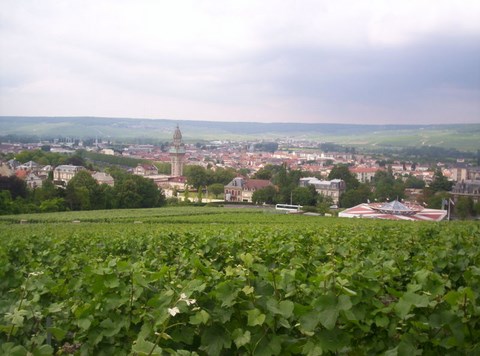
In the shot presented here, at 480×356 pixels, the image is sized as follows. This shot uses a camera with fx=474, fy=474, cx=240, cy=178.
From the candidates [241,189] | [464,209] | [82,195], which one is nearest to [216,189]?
[241,189]

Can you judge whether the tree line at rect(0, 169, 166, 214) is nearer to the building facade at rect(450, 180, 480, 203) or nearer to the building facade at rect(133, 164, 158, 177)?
the building facade at rect(450, 180, 480, 203)

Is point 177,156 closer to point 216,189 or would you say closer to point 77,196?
point 216,189

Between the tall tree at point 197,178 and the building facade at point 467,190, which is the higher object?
the building facade at point 467,190

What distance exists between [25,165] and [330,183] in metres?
62.2

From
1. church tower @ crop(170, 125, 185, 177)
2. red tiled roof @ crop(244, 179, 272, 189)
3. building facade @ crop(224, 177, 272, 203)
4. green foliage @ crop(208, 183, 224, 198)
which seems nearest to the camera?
building facade @ crop(224, 177, 272, 203)

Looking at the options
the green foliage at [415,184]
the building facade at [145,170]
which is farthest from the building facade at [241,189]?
the building facade at [145,170]

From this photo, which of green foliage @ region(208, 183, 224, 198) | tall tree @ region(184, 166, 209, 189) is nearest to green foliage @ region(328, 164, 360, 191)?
green foliage @ region(208, 183, 224, 198)

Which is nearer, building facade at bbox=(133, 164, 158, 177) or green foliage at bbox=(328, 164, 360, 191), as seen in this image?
green foliage at bbox=(328, 164, 360, 191)

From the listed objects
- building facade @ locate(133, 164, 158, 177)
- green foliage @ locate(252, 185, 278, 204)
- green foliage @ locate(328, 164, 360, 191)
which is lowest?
building facade @ locate(133, 164, 158, 177)

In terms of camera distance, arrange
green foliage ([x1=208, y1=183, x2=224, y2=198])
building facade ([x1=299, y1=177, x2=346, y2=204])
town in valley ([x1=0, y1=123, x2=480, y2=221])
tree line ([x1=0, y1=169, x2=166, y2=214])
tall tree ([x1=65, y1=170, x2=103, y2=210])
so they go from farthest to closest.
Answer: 1. green foliage ([x1=208, y1=183, x2=224, y2=198])
2. building facade ([x1=299, y1=177, x2=346, y2=204])
3. tall tree ([x1=65, y1=170, x2=103, y2=210])
4. town in valley ([x1=0, y1=123, x2=480, y2=221])
5. tree line ([x1=0, y1=169, x2=166, y2=214])

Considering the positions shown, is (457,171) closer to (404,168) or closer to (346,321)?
(404,168)

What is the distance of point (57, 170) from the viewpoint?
93.8 meters

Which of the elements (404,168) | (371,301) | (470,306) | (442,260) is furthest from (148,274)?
(404,168)

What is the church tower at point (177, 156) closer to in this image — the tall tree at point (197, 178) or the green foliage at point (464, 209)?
the tall tree at point (197, 178)
